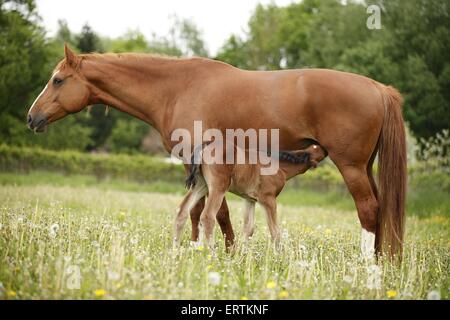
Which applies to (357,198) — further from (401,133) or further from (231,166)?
(231,166)

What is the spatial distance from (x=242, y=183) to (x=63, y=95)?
2.75m

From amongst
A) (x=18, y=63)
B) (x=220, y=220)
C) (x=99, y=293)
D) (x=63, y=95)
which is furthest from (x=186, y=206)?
(x=18, y=63)

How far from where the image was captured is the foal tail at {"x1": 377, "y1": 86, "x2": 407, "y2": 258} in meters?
7.10

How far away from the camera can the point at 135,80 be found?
778 centimetres

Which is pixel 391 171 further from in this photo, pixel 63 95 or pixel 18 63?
pixel 18 63

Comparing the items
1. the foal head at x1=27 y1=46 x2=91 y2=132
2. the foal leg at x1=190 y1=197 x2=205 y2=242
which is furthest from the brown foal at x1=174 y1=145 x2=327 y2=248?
the foal head at x1=27 y1=46 x2=91 y2=132

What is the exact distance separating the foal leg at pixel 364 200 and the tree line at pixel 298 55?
46.4ft

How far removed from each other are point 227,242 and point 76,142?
2925 centimetres

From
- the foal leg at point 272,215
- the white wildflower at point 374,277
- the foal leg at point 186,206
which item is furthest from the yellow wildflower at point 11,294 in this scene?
the foal leg at point 272,215

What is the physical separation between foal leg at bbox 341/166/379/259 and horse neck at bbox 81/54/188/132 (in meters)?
2.56

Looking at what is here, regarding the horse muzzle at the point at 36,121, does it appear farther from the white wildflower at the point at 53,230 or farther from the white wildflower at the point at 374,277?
the white wildflower at the point at 374,277

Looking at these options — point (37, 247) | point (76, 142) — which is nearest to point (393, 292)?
point (37, 247)

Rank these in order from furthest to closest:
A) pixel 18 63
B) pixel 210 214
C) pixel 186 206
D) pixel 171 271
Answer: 1. pixel 18 63
2. pixel 186 206
3. pixel 210 214
4. pixel 171 271
